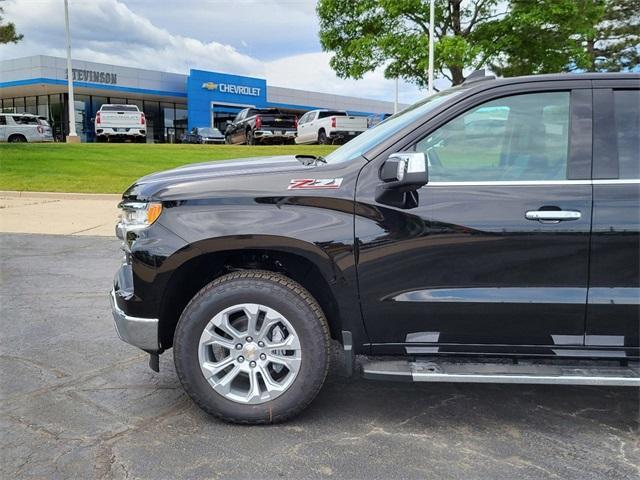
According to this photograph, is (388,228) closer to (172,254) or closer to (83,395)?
(172,254)

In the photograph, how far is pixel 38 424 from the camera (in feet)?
10.7

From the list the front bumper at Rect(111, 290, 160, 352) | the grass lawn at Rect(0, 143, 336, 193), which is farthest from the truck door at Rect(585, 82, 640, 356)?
the grass lawn at Rect(0, 143, 336, 193)

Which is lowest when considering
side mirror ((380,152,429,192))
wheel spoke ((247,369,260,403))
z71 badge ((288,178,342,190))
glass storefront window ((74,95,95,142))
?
wheel spoke ((247,369,260,403))

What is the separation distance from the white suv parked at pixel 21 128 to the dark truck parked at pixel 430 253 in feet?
96.4

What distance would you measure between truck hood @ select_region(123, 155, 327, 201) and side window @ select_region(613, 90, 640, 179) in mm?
1599

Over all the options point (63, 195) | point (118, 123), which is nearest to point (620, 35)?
point (118, 123)

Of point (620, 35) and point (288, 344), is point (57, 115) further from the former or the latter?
point (288, 344)

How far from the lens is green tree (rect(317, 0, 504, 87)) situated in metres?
19.3

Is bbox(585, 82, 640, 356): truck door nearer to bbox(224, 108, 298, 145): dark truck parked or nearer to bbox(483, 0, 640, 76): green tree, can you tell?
bbox(483, 0, 640, 76): green tree

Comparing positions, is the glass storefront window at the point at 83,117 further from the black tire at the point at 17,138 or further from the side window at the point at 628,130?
the side window at the point at 628,130

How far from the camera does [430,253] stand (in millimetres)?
3125

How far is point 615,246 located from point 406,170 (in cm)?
116

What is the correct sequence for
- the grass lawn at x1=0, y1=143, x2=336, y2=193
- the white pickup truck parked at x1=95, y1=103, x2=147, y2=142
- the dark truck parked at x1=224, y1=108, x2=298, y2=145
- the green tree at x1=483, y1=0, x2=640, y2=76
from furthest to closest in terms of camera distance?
the white pickup truck parked at x1=95, y1=103, x2=147, y2=142, the dark truck parked at x1=224, y1=108, x2=298, y2=145, the green tree at x1=483, y1=0, x2=640, y2=76, the grass lawn at x1=0, y1=143, x2=336, y2=193

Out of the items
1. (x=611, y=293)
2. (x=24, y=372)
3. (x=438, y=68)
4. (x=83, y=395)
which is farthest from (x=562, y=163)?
(x=438, y=68)
